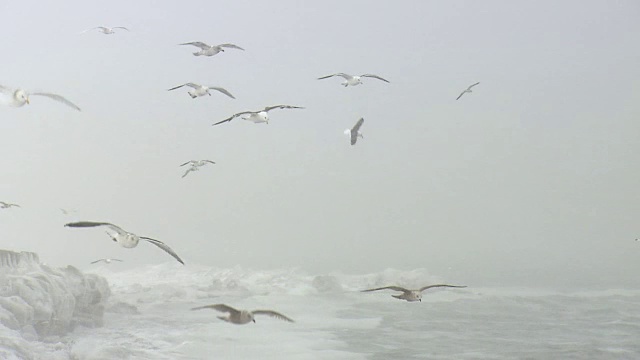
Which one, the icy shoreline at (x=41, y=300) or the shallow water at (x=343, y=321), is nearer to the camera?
the icy shoreline at (x=41, y=300)

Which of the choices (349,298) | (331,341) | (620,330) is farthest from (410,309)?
(620,330)

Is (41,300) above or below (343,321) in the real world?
above

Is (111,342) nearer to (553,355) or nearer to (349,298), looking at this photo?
(349,298)

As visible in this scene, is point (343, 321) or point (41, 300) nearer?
point (41, 300)

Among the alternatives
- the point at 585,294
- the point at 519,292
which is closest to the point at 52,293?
the point at 519,292

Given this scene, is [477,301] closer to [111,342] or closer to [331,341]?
[331,341]

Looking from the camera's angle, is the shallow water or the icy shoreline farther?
the shallow water

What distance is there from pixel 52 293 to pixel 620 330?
29.6 feet

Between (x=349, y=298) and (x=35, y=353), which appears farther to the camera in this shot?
(x=349, y=298)

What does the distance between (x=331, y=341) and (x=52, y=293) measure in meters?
4.16

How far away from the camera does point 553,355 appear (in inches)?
377

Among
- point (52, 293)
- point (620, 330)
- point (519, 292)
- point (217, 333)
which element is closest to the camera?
point (52, 293)

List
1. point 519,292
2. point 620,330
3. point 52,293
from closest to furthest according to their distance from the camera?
point 52,293 < point 620,330 < point 519,292

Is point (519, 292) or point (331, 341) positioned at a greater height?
point (519, 292)
